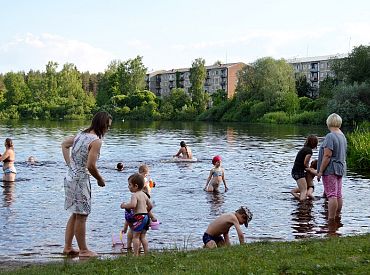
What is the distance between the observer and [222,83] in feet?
582

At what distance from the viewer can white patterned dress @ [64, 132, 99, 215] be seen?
32.4ft

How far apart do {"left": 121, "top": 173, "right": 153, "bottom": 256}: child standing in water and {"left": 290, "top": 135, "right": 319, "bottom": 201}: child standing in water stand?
25.2 ft

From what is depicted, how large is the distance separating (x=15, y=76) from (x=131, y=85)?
117 ft

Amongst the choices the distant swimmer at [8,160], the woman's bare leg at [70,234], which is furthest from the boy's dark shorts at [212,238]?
the distant swimmer at [8,160]

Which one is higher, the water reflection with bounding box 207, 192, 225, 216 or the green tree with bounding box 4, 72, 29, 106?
the green tree with bounding box 4, 72, 29, 106

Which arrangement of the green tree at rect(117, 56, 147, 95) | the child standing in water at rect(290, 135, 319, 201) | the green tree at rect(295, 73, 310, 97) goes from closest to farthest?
the child standing in water at rect(290, 135, 319, 201), the green tree at rect(295, 73, 310, 97), the green tree at rect(117, 56, 147, 95)

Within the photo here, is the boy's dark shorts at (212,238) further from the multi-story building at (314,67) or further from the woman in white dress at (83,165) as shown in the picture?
the multi-story building at (314,67)

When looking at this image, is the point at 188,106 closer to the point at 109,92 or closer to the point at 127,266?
the point at 109,92

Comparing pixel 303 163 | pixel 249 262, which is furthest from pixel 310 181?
pixel 249 262

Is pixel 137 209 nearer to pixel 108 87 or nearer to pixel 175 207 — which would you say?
pixel 175 207

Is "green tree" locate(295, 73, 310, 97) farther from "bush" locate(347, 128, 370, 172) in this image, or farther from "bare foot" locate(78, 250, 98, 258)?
"bare foot" locate(78, 250, 98, 258)

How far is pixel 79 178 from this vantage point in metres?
9.98

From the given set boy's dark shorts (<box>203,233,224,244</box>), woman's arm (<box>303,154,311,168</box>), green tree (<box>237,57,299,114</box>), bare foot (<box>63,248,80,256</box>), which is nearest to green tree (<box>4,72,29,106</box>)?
green tree (<box>237,57,299,114</box>)

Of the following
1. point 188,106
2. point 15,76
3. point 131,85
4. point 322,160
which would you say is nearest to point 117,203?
point 322,160
